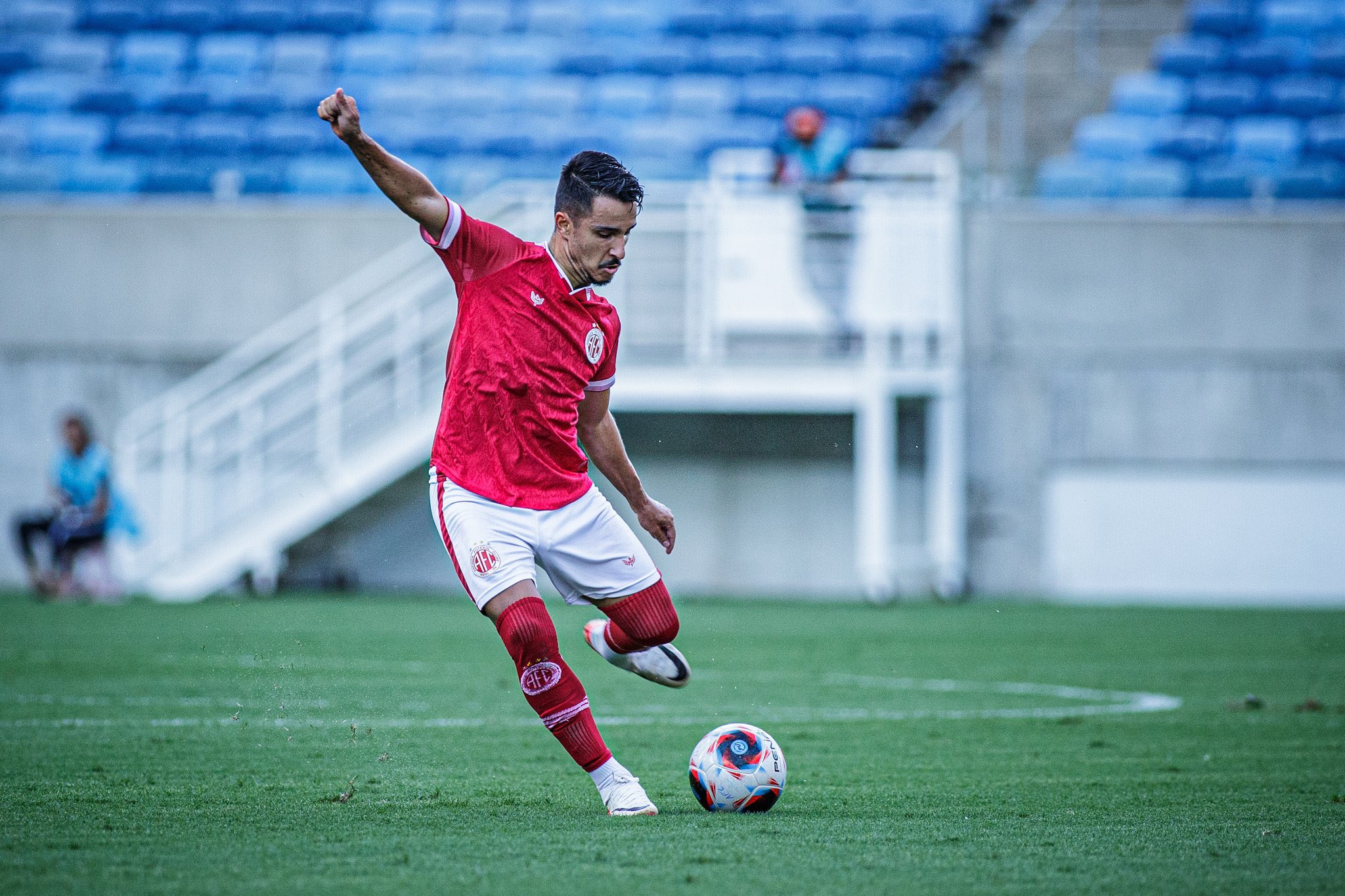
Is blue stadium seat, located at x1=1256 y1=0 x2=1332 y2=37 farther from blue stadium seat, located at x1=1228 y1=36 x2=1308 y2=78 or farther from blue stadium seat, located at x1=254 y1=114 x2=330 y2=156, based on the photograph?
blue stadium seat, located at x1=254 y1=114 x2=330 y2=156

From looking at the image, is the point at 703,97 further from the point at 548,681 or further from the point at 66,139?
the point at 548,681

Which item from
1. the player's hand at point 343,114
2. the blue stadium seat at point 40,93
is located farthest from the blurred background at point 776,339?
the player's hand at point 343,114

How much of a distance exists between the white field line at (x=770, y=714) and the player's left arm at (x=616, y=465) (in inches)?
69.6

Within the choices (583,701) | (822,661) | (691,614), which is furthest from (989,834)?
(691,614)

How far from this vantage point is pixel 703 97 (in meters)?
18.3

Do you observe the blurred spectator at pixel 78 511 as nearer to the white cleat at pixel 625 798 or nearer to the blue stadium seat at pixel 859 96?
the blue stadium seat at pixel 859 96

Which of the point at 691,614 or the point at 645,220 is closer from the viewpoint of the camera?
the point at 691,614

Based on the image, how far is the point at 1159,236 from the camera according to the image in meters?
15.9

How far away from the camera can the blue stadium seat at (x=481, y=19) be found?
19.9 metres

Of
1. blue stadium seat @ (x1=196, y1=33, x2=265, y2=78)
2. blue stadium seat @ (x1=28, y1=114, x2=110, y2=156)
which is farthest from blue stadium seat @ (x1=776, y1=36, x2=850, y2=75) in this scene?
blue stadium seat @ (x1=28, y1=114, x2=110, y2=156)

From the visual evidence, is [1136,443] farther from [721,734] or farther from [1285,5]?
[721,734]

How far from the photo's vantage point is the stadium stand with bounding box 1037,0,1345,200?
52.6 feet

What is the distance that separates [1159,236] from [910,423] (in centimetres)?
309

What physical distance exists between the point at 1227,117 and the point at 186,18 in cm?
1263
